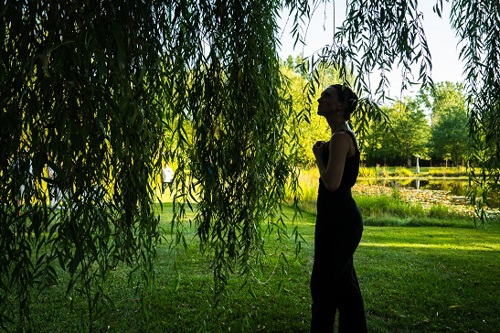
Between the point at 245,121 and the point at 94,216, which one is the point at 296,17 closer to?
the point at 245,121

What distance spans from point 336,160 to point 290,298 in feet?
6.72

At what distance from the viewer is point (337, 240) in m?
2.23

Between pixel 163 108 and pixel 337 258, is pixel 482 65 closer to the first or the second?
pixel 337 258

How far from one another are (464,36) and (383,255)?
3.23 m

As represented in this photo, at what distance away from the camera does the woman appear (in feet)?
7.29

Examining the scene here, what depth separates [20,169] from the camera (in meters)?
1.53

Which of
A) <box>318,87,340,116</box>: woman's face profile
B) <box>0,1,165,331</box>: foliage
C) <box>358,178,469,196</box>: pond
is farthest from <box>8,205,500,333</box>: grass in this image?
<box>358,178,469,196</box>: pond

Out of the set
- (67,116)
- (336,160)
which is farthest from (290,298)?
(67,116)

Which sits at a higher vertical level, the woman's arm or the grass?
the woman's arm

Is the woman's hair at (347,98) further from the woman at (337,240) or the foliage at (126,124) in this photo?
the foliage at (126,124)

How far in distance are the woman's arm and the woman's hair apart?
246mm

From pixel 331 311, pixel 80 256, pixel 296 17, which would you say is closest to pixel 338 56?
pixel 296 17

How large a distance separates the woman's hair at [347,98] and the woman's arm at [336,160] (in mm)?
246

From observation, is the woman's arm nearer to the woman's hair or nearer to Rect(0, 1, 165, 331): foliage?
the woman's hair
